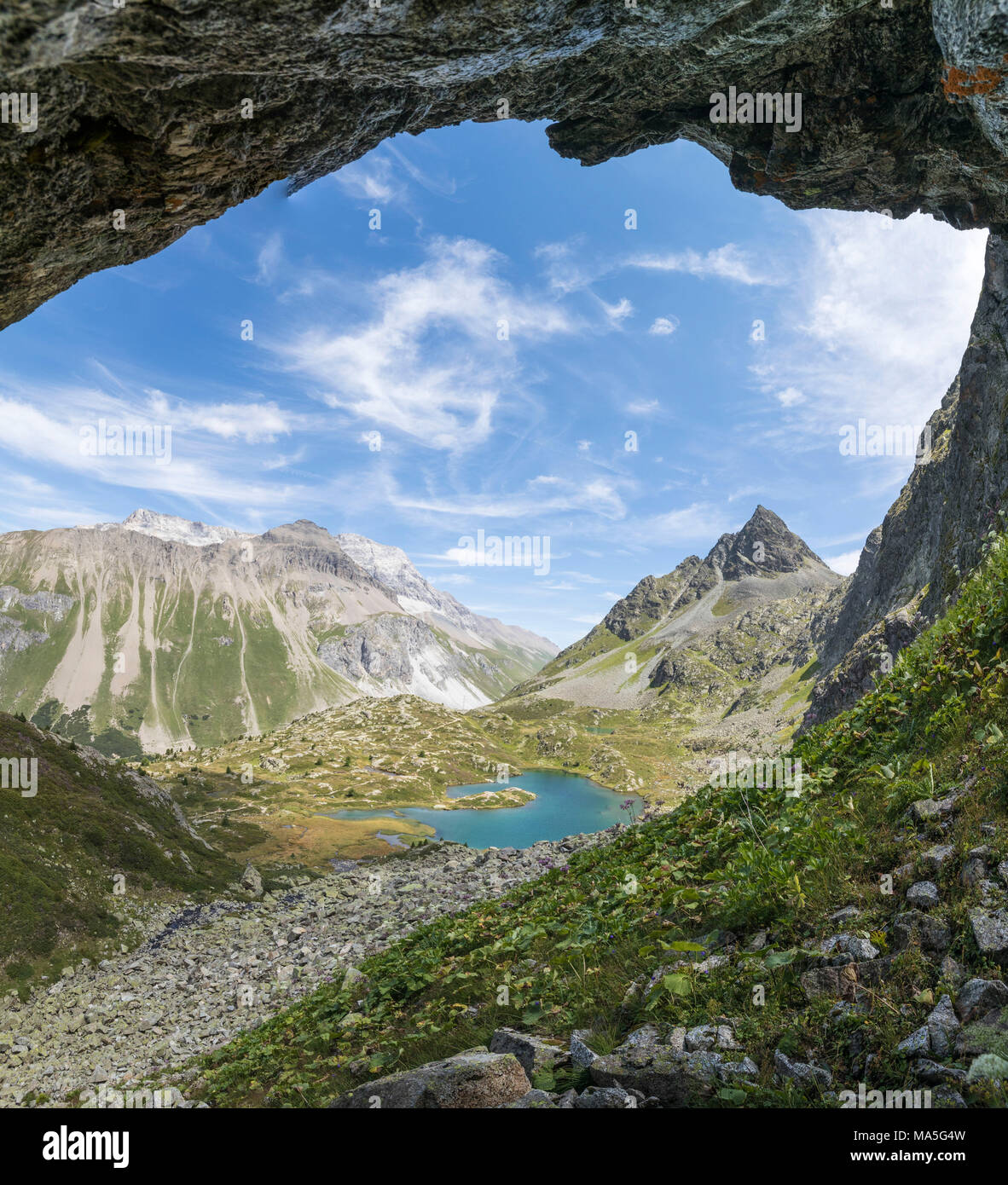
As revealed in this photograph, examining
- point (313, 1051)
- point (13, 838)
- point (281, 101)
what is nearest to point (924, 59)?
point (281, 101)

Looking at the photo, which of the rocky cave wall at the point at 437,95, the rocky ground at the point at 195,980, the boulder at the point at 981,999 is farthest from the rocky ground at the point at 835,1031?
the rocky cave wall at the point at 437,95

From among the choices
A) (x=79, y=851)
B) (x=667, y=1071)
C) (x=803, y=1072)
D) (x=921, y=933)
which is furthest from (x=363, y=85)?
(x=79, y=851)

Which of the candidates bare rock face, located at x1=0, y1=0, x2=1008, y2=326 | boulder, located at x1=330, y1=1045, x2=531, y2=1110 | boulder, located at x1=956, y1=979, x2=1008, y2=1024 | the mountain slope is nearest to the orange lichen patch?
bare rock face, located at x1=0, y1=0, x2=1008, y2=326

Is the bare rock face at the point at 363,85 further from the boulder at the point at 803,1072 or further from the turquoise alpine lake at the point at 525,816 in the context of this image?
the turquoise alpine lake at the point at 525,816

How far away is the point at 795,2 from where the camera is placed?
1397 cm

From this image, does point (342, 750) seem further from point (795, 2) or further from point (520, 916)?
point (795, 2)

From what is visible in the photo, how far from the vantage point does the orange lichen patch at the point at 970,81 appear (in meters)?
11.8

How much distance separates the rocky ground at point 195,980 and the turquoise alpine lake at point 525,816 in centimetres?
4178

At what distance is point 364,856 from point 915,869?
60.0 metres

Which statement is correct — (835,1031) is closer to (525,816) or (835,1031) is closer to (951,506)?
(951,506)

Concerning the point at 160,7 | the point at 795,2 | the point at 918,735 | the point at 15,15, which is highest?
the point at 795,2

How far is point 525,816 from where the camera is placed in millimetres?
111938

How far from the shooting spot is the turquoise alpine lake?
9294 cm
